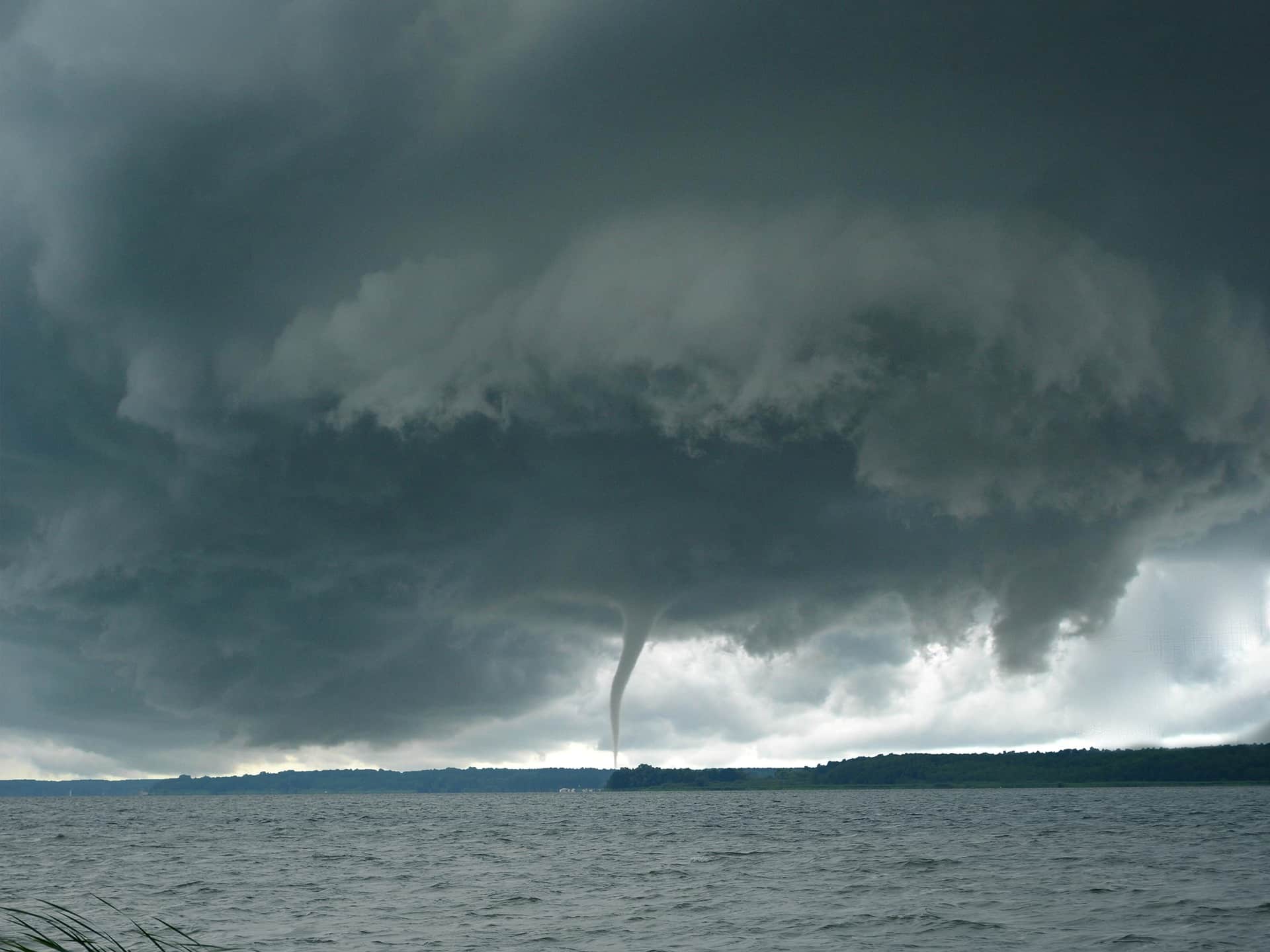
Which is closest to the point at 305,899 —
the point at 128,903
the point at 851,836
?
the point at 128,903

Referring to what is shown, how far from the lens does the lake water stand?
3772 centimetres

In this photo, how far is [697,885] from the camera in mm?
56344

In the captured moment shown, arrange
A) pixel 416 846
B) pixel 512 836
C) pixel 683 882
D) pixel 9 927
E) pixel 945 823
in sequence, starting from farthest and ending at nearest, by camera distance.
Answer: pixel 945 823, pixel 512 836, pixel 416 846, pixel 683 882, pixel 9 927

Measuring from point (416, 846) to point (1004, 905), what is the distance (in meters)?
61.3

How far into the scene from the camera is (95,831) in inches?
5340

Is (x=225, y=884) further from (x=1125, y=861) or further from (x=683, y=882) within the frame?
(x=1125, y=861)

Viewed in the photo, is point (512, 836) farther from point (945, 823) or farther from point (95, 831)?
point (95, 831)

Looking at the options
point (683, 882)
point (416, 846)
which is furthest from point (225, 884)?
point (416, 846)

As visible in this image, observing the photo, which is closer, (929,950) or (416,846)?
(929,950)

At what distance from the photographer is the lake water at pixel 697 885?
1485 inches

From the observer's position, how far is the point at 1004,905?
44.8m

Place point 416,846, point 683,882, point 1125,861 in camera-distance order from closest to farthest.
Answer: point 683,882 → point 1125,861 → point 416,846

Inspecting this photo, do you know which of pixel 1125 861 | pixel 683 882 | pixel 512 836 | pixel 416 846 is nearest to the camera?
pixel 683 882

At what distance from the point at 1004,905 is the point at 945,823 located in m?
85.5
